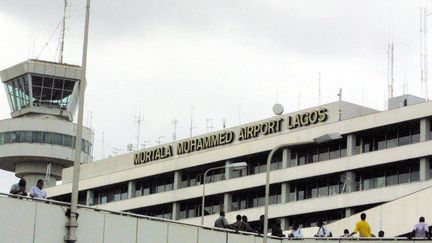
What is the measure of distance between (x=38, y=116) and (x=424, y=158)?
159ft

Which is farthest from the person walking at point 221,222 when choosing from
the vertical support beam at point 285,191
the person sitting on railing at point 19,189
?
the vertical support beam at point 285,191

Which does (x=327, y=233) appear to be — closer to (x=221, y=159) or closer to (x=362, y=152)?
(x=362, y=152)

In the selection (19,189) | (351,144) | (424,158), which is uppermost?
(351,144)

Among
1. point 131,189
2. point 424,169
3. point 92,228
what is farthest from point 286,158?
point 92,228

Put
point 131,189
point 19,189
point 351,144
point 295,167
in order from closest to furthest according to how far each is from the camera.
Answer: point 19,189
point 351,144
point 295,167
point 131,189

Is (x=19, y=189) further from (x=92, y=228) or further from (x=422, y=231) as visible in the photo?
(x=422, y=231)

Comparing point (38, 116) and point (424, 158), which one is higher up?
point (38, 116)

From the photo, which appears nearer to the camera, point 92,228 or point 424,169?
point 92,228

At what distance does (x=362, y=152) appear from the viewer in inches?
3521

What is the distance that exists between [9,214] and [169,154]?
238 ft

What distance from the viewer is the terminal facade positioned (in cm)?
8569

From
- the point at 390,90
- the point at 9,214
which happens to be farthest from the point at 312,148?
the point at 9,214

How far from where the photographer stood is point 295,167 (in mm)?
94000

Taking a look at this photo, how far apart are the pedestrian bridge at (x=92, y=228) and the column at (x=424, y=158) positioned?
39300 mm
